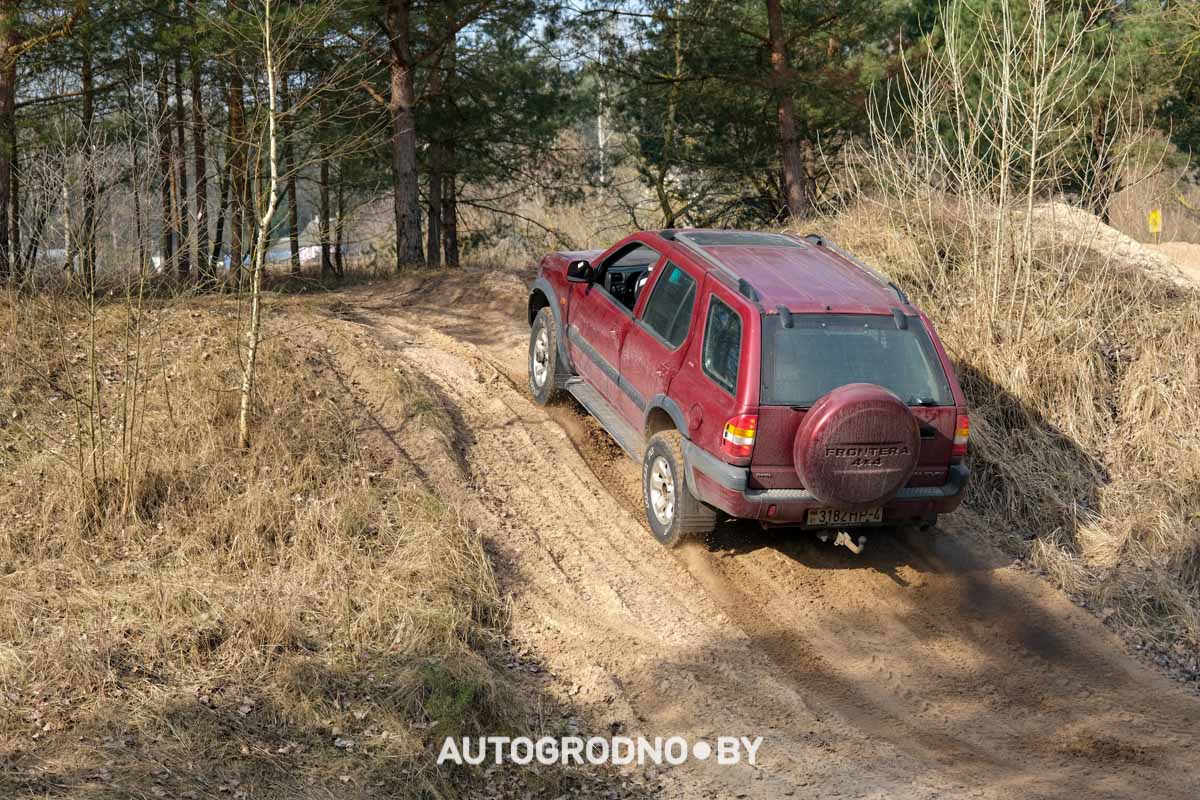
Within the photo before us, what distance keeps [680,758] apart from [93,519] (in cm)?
449

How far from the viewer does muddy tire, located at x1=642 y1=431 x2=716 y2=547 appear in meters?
6.95

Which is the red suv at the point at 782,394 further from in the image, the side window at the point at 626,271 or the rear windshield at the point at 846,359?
the side window at the point at 626,271

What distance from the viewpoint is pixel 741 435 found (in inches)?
250

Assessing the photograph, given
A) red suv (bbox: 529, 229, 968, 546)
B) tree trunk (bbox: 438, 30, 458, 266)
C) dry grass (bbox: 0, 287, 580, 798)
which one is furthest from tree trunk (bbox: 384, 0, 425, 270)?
red suv (bbox: 529, 229, 968, 546)

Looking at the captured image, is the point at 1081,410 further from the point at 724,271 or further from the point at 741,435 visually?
the point at 741,435

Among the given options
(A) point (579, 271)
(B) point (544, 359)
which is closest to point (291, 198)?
(B) point (544, 359)

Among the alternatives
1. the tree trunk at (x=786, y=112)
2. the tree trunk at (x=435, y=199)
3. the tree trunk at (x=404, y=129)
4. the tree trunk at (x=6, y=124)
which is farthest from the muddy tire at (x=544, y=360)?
the tree trunk at (x=435, y=199)

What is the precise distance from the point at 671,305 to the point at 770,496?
5.58 feet

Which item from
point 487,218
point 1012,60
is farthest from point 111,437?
point 487,218

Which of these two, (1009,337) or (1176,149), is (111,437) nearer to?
(1009,337)

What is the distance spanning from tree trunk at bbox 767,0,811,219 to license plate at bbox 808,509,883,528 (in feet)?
34.6

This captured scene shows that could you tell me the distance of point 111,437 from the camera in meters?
8.05

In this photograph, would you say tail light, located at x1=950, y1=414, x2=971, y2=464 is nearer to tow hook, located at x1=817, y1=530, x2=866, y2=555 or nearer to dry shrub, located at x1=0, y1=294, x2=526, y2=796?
tow hook, located at x1=817, y1=530, x2=866, y2=555

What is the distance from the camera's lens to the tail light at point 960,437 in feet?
22.0
